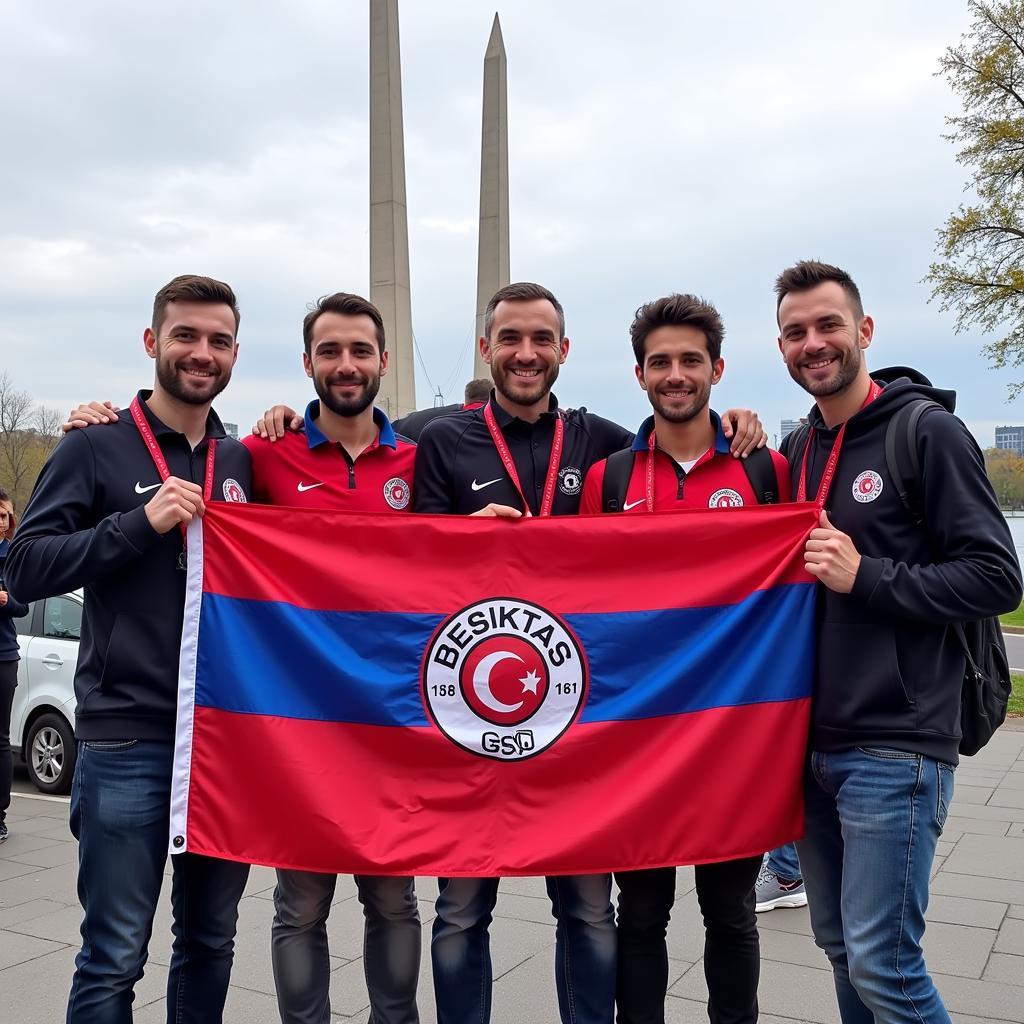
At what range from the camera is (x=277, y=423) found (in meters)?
3.96

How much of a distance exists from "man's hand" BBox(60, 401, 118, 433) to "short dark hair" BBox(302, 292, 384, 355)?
0.78 meters

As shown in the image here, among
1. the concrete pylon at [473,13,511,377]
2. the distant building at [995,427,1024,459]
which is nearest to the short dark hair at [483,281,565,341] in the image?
the concrete pylon at [473,13,511,377]

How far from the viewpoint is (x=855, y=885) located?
9.78 ft

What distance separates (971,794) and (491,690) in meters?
5.95

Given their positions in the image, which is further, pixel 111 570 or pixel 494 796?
pixel 494 796

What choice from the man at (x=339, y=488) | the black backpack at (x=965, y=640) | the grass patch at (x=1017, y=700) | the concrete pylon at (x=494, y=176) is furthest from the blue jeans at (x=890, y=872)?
the concrete pylon at (x=494, y=176)

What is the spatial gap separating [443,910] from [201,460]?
1754 millimetres

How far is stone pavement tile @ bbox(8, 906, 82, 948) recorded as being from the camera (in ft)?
16.6

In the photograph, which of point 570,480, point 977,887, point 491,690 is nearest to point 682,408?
point 570,480

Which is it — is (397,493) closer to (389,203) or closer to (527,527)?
(527,527)

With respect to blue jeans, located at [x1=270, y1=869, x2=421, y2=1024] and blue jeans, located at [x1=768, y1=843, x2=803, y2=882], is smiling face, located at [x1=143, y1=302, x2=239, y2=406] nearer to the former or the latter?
blue jeans, located at [x1=270, y1=869, x2=421, y2=1024]

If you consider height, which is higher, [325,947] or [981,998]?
[325,947]

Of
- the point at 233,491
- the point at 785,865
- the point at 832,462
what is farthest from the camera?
the point at 785,865

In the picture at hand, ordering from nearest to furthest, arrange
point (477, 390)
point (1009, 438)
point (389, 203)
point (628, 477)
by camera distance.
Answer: point (628, 477), point (477, 390), point (389, 203), point (1009, 438)
